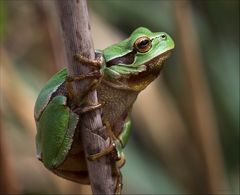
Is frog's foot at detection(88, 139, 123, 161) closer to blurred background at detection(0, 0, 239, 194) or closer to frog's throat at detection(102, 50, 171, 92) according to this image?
frog's throat at detection(102, 50, 171, 92)

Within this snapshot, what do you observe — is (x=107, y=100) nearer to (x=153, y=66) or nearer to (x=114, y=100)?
(x=114, y=100)

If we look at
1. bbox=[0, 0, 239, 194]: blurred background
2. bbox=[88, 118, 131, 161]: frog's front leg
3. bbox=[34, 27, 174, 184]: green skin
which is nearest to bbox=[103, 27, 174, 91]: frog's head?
bbox=[34, 27, 174, 184]: green skin

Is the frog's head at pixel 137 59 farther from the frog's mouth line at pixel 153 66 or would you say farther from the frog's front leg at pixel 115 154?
the frog's front leg at pixel 115 154

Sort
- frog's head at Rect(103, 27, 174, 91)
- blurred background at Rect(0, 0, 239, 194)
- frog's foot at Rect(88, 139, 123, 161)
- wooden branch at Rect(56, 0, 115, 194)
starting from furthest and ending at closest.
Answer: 1. blurred background at Rect(0, 0, 239, 194)
2. frog's head at Rect(103, 27, 174, 91)
3. frog's foot at Rect(88, 139, 123, 161)
4. wooden branch at Rect(56, 0, 115, 194)

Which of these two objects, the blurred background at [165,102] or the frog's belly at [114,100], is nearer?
the frog's belly at [114,100]

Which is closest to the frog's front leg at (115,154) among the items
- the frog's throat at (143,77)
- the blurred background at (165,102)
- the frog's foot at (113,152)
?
the frog's foot at (113,152)

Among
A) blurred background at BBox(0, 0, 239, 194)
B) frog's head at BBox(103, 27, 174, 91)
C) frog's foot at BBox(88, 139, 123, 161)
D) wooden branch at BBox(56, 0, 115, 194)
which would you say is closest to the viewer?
wooden branch at BBox(56, 0, 115, 194)

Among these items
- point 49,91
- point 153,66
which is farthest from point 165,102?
point 49,91
